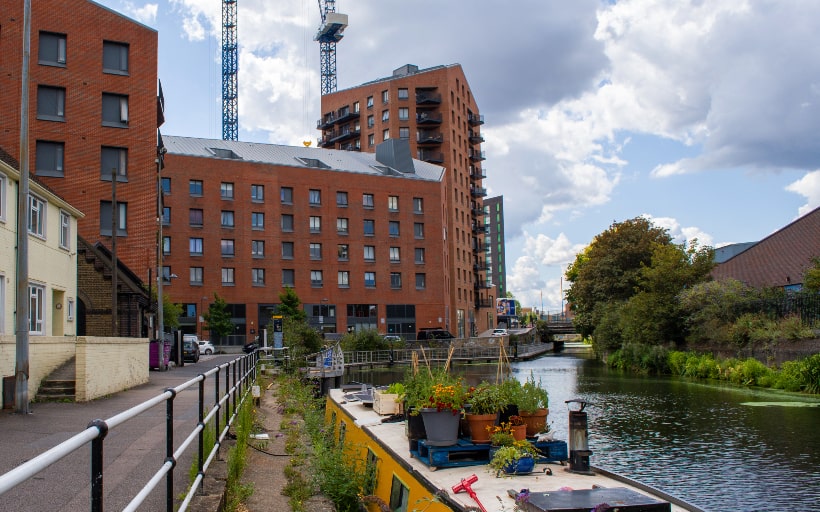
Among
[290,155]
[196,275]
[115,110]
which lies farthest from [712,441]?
[290,155]

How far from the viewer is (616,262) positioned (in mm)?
66750

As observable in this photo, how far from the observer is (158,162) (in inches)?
1678

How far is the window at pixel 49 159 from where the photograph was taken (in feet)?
131

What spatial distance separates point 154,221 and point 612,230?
141 ft

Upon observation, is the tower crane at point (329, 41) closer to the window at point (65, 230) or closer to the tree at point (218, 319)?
the tree at point (218, 319)

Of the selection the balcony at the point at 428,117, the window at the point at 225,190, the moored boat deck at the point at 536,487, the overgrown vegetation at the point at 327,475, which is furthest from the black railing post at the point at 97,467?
the balcony at the point at 428,117

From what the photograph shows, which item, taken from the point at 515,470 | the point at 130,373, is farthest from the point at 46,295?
the point at 515,470

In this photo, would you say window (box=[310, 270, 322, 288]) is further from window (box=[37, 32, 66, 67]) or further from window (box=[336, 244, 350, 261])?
window (box=[37, 32, 66, 67])

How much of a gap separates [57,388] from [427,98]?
8227cm

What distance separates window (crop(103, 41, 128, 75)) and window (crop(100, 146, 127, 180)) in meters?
4.50

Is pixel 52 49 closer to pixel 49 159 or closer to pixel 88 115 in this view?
pixel 88 115

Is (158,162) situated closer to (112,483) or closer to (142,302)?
(142,302)

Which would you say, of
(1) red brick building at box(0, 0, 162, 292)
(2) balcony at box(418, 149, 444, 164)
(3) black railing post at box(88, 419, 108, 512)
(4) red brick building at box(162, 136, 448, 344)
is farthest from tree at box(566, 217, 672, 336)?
(3) black railing post at box(88, 419, 108, 512)

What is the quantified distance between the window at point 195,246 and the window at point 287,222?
8.54 metres
